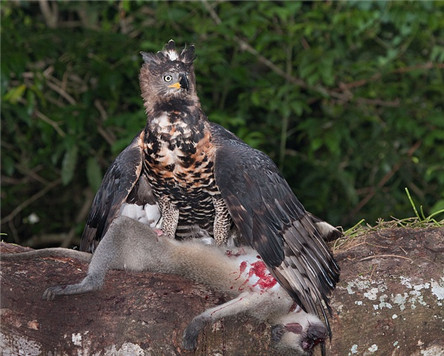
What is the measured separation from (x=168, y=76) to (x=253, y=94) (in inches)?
87.8

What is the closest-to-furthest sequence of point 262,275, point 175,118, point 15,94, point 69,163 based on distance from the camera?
1. point 262,275
2. point 175,118
3. point 15,94
4. point 69,163

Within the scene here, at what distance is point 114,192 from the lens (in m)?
3.60

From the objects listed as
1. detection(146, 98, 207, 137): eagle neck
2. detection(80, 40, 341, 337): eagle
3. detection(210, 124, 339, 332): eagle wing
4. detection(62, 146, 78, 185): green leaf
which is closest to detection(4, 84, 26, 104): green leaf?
detection(62, 146, 78, 185): green leaf

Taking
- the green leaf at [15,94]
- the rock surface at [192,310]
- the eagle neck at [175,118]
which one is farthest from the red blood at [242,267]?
the green leaf at [15,94]

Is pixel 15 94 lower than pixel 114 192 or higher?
lower

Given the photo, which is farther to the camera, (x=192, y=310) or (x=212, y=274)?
(x=212, y=274)

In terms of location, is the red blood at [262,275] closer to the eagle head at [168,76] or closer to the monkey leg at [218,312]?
the monkey leg at [218,312]

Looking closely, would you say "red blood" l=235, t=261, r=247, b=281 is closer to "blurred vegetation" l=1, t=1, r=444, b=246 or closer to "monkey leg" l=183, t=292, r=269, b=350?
"monkey leg" l=183, t=292, r=269, b=350

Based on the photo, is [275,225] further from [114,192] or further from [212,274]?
[114,192]

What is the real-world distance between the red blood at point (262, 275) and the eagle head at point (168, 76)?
2.89 feet

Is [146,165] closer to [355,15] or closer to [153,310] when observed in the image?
[153,310]

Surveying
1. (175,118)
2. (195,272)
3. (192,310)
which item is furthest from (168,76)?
(192,310)

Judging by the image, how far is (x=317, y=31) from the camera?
6.00 meters

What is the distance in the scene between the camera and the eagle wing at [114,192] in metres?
3.53
